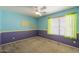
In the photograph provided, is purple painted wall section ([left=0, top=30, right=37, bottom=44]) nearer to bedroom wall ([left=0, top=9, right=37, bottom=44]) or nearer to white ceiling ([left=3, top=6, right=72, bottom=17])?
bedroom wall ([left=0, top=9, right=37, bottom=44])

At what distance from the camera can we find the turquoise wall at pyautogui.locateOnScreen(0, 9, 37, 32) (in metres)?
2.16

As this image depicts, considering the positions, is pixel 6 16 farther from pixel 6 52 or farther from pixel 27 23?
pixel 6 52

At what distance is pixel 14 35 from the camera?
2.21m

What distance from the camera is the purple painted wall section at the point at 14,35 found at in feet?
7.09

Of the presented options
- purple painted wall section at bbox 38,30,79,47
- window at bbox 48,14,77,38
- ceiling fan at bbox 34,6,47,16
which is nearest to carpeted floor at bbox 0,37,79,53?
purple painted wall section at bbox 38,30,79,47

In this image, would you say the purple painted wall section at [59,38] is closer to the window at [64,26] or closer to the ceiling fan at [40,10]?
the window at [64,26]

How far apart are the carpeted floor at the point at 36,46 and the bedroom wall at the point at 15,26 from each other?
0.10 meters

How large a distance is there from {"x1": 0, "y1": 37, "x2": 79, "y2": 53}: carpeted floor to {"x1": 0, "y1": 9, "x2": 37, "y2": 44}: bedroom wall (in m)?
0.10

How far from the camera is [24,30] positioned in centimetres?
225

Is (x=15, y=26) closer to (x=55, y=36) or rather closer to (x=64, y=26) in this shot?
(x=55, y=36)
